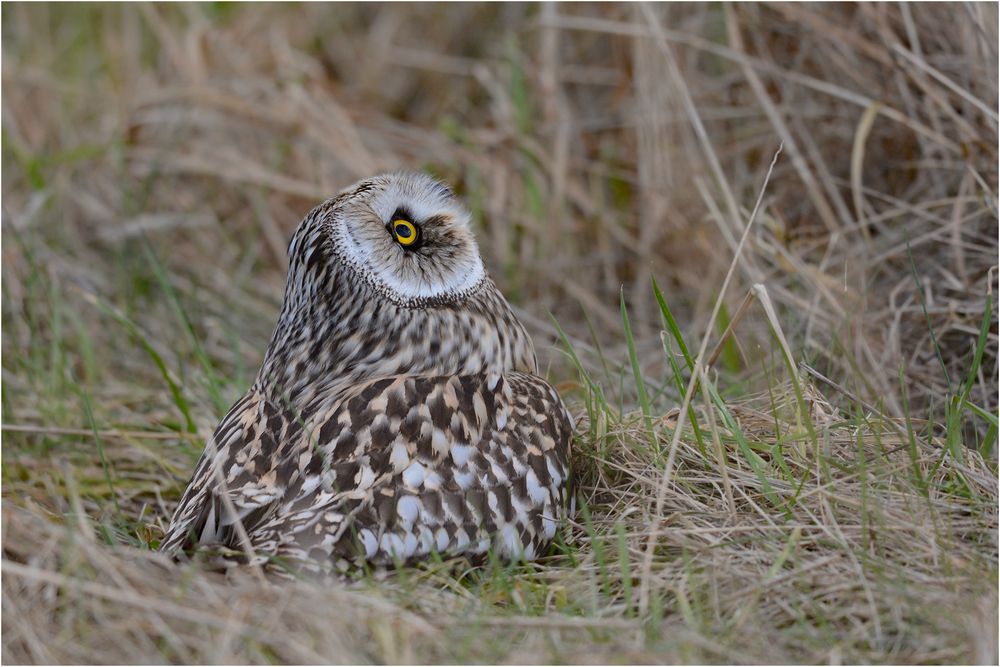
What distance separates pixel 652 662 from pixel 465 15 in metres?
5.18

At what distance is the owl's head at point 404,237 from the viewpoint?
2914mm

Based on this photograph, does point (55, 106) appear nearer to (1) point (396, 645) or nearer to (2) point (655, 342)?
(2) point (655, 342)

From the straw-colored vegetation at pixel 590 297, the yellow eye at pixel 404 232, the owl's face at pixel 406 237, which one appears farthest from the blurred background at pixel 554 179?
the yellow eye at pixel 404 232

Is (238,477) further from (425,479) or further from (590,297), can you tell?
(590,297)

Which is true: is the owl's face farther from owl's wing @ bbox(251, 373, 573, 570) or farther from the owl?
owl's wing @ bbox(251, 373, 573, 570)

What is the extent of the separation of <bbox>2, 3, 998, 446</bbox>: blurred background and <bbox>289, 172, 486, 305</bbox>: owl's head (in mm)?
752

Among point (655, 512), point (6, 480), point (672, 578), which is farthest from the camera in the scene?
point (6, 480)

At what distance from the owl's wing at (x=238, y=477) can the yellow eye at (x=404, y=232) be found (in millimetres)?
501

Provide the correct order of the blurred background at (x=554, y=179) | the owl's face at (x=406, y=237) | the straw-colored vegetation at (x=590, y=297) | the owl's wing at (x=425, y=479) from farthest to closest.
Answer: the blurred background at (x=554, y=179)
the owl's face at (x=406, y=237)
the owl's wing at (x=425, y=479)
the straw-colored vegetation at (x=590, y=297)

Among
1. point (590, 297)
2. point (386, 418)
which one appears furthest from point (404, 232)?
point (590, 297)

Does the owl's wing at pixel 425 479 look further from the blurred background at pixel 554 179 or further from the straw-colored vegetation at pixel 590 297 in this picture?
the blurred background at pixel 554 179

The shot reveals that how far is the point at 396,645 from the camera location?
2283 millimetres

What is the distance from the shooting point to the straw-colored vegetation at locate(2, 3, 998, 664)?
7.75 feet

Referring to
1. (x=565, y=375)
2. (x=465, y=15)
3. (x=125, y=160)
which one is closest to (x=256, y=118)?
(x=125, y=160)
